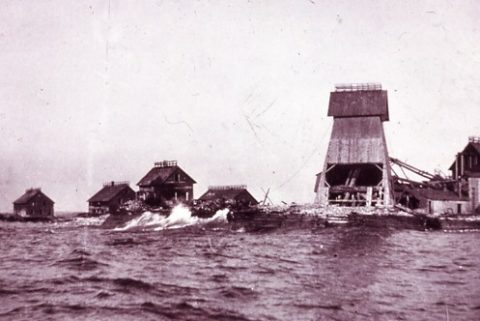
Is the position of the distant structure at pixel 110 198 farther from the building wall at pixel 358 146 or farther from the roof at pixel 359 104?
the roof at pixel 359 104

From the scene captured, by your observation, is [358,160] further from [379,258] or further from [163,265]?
[163,265]

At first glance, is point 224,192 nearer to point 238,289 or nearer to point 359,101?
point 359,101

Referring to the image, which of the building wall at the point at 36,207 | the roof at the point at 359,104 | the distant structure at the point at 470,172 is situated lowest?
the building wall at the point at 36,207

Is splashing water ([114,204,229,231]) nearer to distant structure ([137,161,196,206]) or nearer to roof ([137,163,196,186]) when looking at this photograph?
distant structure ([137,161,196,206])

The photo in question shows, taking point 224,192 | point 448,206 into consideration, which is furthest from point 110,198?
point 448,206

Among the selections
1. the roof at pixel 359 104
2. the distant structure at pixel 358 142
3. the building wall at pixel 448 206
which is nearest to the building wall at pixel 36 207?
the distant structure at pixel 358 142

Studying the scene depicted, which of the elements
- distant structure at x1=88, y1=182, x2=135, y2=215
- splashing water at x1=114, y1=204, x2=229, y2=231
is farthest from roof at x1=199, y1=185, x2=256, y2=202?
splashing water at x1=114, y1=204, x2=229, y2=231
